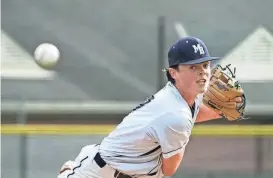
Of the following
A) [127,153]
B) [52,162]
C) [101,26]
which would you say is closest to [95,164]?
[127,153]

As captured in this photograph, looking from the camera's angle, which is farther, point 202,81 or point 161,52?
point 161,52

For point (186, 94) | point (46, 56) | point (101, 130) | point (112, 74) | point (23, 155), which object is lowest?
point (23, 155)

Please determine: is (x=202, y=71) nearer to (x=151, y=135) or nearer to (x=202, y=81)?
(x=202, y=81)

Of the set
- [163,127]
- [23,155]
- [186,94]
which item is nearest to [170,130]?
[163,127]

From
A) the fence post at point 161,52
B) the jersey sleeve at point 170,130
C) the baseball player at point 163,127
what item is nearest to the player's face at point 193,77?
the baseball player at point 163,127

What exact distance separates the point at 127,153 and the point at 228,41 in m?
4.30

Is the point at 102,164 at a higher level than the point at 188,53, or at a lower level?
lower

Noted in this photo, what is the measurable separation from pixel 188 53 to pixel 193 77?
0.10 metres

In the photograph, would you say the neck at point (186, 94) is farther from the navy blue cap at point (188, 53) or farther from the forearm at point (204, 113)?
the forearm at point (204, 113)

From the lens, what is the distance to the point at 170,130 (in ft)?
9.32

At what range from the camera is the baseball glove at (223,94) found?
3.34 metres

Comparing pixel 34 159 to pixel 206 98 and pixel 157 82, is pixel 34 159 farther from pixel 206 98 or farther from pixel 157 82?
pixel 206 98

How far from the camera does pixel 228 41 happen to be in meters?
7.09

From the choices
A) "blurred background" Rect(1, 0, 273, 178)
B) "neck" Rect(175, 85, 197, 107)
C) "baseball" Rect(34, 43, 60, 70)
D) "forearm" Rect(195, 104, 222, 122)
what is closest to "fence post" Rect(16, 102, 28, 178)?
"blurred background" Rect(1, 0, 273, 178)
